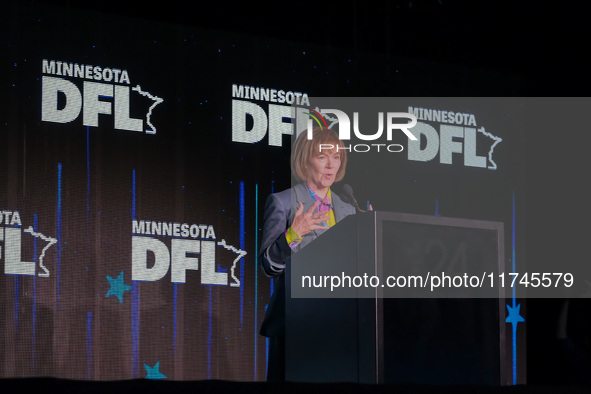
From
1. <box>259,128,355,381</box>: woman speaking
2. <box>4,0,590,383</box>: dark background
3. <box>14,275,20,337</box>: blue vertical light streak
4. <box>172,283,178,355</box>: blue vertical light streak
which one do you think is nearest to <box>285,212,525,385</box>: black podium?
<box>259,128,355,381</box>: woman speaking

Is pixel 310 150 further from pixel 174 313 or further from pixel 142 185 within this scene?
pixel 174 313

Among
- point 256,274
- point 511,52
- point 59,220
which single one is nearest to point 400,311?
point 59,220

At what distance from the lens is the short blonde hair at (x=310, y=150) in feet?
16.0

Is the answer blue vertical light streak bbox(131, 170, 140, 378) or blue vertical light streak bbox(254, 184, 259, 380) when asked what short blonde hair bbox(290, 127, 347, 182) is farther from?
blue vertical light streak bbox(131, 170, 140, 378)

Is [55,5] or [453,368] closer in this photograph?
[453,368]

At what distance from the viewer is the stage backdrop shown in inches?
184

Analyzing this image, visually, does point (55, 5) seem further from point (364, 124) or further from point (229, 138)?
point (364, 124)

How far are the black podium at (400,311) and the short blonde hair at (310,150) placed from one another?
2975 mm

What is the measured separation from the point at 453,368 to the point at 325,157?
3.37 meters

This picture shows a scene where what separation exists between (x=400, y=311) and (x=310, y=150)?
338 centimetres

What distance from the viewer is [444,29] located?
5.75 metres

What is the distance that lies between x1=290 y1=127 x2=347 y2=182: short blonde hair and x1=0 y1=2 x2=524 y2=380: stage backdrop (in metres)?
0.11

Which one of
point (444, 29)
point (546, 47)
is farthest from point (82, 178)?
point (546, 47)

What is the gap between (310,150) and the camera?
16.3 ft
